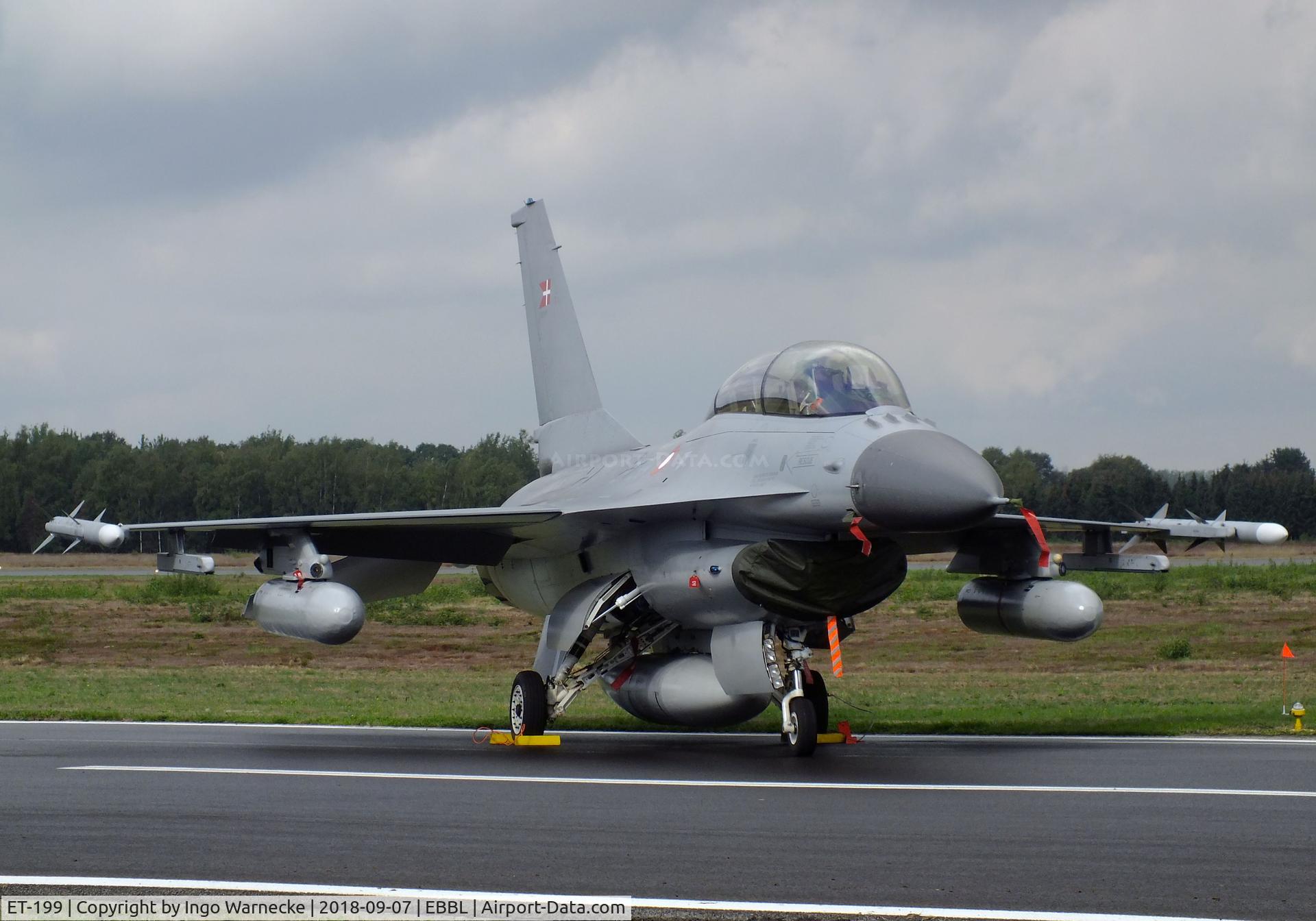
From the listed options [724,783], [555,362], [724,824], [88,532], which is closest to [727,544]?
[724,783]

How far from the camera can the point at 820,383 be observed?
13391 millimetres

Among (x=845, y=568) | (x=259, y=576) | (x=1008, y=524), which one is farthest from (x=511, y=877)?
(x=259, y=576)

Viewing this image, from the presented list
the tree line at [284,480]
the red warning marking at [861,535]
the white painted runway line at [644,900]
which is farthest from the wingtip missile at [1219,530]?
the tree line at [284,480]

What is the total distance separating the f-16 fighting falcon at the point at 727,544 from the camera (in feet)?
41.8

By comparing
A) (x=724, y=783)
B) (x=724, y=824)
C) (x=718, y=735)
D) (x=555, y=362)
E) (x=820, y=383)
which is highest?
(x=555, y=362)

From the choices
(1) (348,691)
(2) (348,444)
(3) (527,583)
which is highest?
(2) (348,444)

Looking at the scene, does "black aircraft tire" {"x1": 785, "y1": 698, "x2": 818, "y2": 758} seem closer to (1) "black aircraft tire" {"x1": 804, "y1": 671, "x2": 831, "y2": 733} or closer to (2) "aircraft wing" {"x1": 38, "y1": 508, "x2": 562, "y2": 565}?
(1) "black aircraft tire" {"x1": 804, "y1": 671, "x2": 831, "y2": 733}

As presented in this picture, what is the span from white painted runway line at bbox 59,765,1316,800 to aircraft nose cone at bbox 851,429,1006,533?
2270 millimetres

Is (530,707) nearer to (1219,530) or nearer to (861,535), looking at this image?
(861,535)

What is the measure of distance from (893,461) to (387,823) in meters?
5.38

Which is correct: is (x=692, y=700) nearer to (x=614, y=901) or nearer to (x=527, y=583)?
(x=527, y=583)

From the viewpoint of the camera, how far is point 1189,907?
596cm

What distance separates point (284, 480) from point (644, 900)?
2883 inches

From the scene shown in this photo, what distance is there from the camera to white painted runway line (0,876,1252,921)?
5777 mm
